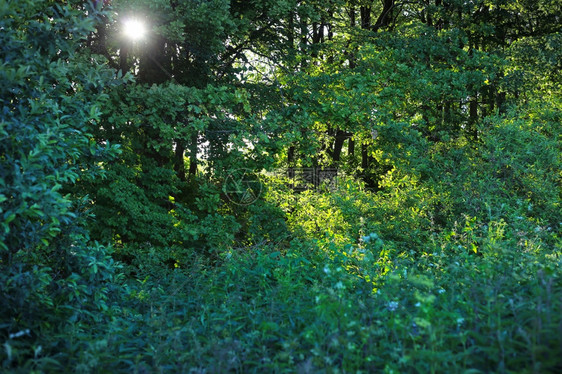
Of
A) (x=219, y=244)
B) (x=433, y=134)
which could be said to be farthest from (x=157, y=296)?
(x=433, y=134)

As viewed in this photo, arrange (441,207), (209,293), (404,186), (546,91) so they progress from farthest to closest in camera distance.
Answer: (546,91) → (404,186) → (441,207) → (209,293)

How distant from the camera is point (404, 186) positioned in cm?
1033

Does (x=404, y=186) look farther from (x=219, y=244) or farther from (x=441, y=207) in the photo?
(x=219, y=244)

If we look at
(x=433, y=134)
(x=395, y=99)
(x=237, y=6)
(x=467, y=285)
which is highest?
(x=237, y=6)

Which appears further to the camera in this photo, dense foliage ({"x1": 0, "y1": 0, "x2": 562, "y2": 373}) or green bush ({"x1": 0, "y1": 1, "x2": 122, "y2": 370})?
green bush ({"x1": 0, "y1": 1, "x2": 122, "y2": 370})

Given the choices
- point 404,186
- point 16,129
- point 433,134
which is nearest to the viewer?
point 16,129

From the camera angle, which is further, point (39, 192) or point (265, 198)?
point (265, 198)

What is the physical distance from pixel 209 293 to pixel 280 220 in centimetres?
482

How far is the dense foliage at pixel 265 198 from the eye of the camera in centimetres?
331

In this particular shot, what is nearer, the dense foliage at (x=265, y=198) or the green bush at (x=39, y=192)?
the dense foliage at (x=265, y=198)

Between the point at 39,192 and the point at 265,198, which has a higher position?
the point at 39,192

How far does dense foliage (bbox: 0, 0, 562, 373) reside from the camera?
3311 mm

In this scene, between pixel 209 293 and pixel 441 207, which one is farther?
pixel 441 207

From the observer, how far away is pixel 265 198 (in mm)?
10125
